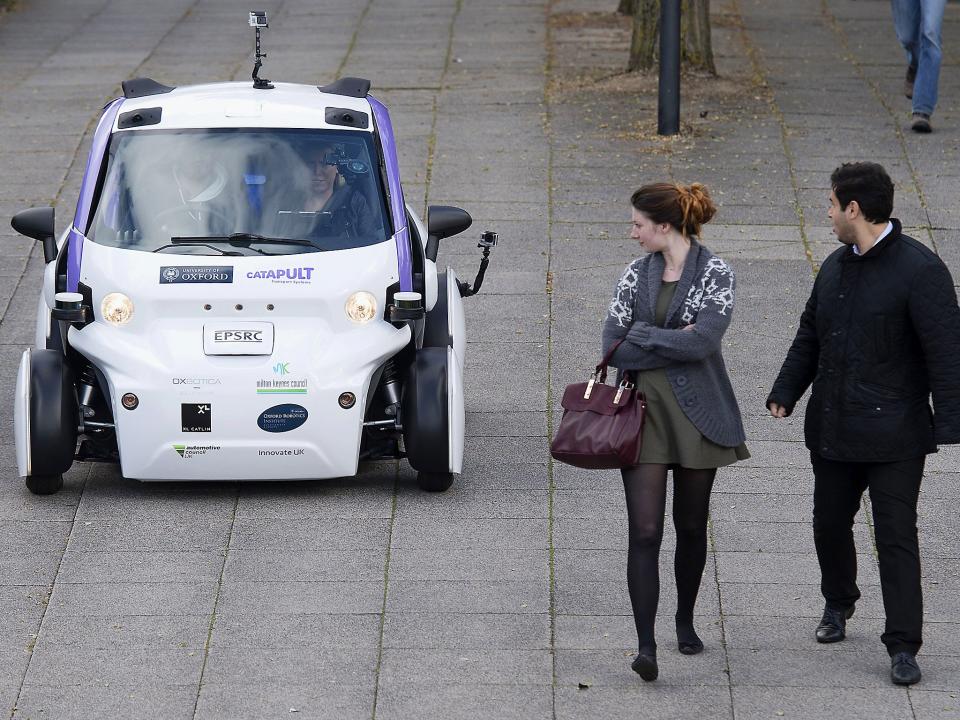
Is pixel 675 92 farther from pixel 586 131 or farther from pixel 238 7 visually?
pixel 238 7

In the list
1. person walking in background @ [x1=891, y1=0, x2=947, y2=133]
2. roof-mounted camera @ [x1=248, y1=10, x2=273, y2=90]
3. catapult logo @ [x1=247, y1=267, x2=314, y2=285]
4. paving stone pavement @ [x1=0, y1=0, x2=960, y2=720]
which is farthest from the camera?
person walking in background @ [x1=891, y1=0, x2=947, y2=133]

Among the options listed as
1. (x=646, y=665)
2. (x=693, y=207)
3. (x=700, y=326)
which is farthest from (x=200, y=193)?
(x=646, y=665)

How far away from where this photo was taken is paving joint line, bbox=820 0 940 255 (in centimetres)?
1281

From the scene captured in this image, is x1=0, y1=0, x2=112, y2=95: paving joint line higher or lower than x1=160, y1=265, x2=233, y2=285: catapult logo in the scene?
lower

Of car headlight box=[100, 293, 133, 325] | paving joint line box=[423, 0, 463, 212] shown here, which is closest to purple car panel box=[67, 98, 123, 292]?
car headlight box=[100, 293, 133, 325]

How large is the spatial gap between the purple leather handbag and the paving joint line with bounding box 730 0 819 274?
5.96 meters

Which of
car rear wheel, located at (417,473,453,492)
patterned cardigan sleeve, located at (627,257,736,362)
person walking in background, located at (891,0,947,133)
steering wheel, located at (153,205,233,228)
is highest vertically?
patterned cardigan sleeve, located at (627,257,736,362)

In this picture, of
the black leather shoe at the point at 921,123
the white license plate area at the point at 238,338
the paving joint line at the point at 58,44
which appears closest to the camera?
the white license plate area at the point at 238,338

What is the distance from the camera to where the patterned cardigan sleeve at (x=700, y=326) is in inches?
226

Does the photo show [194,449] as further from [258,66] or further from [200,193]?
[258,66]

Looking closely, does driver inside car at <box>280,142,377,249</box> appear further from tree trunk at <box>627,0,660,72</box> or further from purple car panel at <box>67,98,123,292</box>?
tree trunk at <box>627,0,660,72</box>

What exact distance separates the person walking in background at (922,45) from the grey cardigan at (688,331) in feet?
30.6

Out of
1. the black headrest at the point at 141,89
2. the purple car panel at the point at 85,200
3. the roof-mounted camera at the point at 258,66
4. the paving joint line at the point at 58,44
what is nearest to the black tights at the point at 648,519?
the purple car panel at the point at 85,200

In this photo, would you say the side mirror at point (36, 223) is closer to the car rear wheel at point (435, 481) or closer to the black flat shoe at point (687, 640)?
the car rear wheel at point (435, 481)
